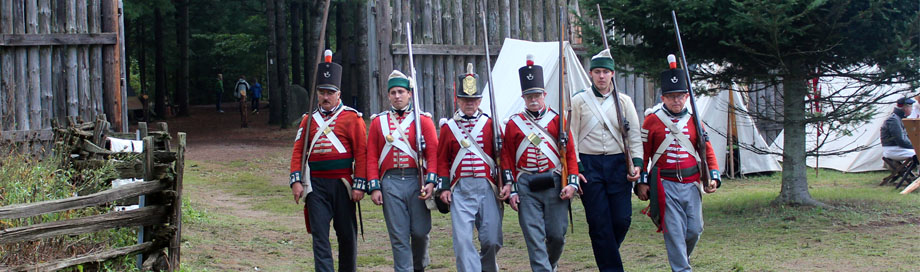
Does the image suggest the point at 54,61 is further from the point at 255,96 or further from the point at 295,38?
the point at 255,96

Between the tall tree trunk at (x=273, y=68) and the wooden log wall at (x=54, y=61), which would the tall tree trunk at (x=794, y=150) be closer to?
the wooden log wall at (x=54, y=61)

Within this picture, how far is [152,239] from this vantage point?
7289 mm

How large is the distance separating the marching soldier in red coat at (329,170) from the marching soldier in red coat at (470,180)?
0.64 metres

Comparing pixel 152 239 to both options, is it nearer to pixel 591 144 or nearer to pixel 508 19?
pixel 591 144

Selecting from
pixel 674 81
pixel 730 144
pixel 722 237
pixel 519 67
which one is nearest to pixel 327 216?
pixel 674 81

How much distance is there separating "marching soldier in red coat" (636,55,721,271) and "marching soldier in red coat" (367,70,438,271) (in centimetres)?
167

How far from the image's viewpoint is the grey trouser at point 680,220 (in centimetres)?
671

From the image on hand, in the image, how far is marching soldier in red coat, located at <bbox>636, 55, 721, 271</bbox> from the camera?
267 inches

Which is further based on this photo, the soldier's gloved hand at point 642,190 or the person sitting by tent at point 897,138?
the person sitting by tent at point 897,138

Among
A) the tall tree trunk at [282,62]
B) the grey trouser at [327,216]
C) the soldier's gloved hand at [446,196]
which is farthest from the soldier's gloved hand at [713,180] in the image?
the tall tree trunk at [282,62]

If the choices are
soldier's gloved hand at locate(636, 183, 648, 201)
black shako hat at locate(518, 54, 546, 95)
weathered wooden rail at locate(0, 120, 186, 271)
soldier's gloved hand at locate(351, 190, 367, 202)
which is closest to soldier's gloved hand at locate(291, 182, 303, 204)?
soldier's gloved hand at locate(351, 190, 367, 202)

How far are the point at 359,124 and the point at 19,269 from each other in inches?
100.0

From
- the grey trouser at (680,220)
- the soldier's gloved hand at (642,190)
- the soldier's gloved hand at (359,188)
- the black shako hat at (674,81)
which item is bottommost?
the grey trouser at (680,220)

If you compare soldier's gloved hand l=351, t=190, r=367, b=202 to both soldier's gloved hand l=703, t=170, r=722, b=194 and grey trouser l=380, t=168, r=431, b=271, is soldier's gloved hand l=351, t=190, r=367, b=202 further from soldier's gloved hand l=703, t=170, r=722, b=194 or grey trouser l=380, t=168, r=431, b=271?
soldier's gloved hand l=703, t=170, r=722, b=194
